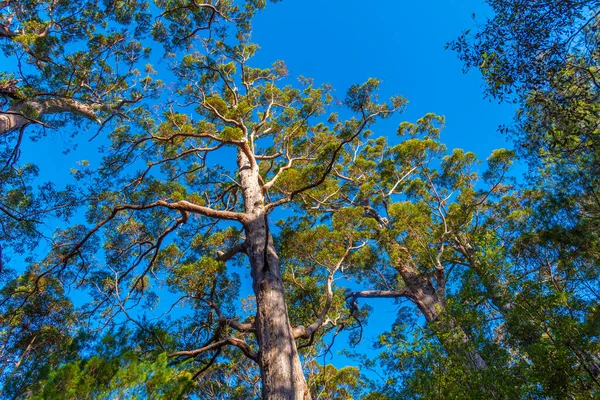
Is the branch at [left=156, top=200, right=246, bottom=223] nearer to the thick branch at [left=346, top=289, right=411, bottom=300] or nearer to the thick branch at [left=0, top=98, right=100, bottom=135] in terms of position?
the thick branch at [left=0, top=98, right=100, bottom=135]

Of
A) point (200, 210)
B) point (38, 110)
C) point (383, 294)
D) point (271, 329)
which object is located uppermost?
point (38, 110)

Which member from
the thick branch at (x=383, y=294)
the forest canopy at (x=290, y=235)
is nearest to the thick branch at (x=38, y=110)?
the forest canopy at (x=290, y=235)

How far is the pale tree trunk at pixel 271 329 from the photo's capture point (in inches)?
150

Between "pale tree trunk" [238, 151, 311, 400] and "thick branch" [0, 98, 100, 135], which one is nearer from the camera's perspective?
"pale tree trunk" [238, 151, 311, 400]

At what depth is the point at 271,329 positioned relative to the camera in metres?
4.36

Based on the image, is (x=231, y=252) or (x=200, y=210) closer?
(x=200, y=210)

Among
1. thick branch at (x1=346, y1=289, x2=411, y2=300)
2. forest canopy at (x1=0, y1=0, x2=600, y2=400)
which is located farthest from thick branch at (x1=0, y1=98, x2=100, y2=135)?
thick branch at (x1=346, y1=289, x2=411, y2=300)

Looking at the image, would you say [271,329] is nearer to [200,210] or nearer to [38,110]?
[200,210]

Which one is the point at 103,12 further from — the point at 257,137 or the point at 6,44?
the point at 257,137

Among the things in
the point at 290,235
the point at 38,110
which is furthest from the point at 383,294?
the point at 38,110

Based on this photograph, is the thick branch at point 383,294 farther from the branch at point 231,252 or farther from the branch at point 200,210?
the branch at point 200,210

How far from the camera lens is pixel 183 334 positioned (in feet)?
24.0

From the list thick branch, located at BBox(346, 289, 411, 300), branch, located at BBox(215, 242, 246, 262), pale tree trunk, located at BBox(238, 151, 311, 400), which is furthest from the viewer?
thick branch, located at BBox(346, 289, 411, 300)

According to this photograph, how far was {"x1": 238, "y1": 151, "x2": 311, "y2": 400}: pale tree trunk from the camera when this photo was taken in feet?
12.5
